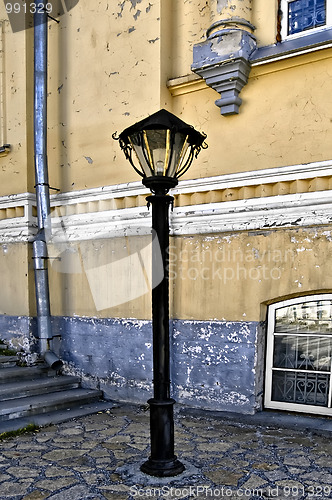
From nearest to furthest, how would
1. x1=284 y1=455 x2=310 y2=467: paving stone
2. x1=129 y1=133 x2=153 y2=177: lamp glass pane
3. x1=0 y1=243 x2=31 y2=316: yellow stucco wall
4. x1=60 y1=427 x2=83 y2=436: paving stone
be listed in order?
x1=129 y1=133 x2=153 y2=177: lamp glass pane
x1=284 y1=455 x2=310 y2=467: paving stone
x1=60 y1=427 x2=83 y2=436: paving stone
x1=0 y1=243 x2=31 y2=316: yellow stucco wall

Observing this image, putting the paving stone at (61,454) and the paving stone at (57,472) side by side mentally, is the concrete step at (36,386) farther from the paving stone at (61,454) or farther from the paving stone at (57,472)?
the paving stone at (57,472)

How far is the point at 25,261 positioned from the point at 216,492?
180 inches

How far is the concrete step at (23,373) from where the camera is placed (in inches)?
230

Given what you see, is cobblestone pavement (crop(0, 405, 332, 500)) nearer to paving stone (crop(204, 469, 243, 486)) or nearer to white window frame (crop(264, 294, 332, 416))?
paving stone (crop(204, 469, 243, 486))

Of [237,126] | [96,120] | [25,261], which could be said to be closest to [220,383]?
[237,126]

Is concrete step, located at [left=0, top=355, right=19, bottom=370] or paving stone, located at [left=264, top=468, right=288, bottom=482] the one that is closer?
paving stone, located at [left=264, top=468, right=288, bottom=482]

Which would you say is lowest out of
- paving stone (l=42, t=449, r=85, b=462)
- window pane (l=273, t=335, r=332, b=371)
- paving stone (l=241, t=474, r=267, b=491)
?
paving stone (l=42, t=449, r=85, b=462)

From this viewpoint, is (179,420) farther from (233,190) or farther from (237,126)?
(237,126)

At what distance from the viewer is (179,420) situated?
16.8ft

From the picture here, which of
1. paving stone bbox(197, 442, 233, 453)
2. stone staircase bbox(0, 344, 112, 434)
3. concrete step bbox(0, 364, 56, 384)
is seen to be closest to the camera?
paving stone bbox(197, 442, 233, 453)

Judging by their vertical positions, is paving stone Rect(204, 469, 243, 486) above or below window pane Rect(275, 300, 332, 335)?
below

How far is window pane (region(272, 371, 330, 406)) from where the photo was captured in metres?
4.89

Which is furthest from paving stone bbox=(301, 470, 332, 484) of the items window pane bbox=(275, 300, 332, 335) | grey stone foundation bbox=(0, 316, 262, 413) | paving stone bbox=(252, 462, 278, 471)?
window pane bbox=(275, 300, 332, 335)

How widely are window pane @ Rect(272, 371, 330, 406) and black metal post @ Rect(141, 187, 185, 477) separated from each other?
1.82m
